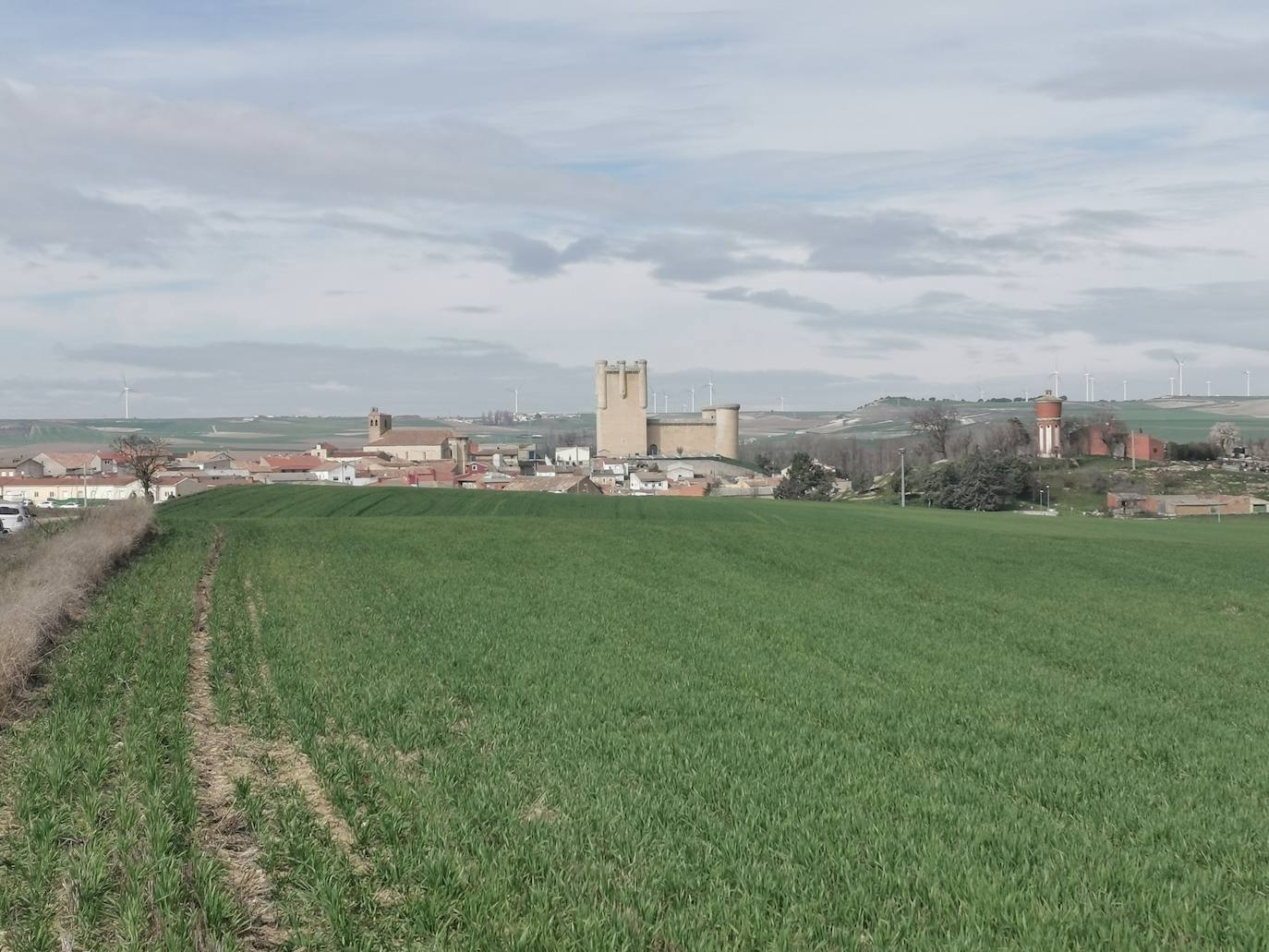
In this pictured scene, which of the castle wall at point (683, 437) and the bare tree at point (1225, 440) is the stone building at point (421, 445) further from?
the bare tree at point (1225, 440)

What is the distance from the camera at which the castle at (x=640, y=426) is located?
180 metres

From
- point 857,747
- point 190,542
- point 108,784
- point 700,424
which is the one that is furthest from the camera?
point 700,424

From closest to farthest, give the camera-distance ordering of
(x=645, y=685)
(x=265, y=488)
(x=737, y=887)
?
(x=737, y=887) < (x=645, y=685) < (x=265, y=488)

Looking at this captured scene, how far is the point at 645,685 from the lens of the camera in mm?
14609

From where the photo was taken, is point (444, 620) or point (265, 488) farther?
point (265, 488)

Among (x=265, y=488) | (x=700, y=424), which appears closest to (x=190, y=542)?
(x=265, y=488)

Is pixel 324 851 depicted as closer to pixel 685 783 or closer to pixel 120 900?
pixel 120 900

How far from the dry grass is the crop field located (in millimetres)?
561

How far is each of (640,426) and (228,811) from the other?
574 ft

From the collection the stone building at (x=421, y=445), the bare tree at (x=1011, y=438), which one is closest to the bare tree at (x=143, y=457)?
the stone building at (x=421, y=445)

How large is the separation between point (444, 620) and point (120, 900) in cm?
1306

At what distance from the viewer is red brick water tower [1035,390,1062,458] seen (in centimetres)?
12975

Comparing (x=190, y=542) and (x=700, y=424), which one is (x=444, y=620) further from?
(x=700, y=424)

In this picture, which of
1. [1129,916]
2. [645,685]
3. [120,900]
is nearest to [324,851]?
[120,900]
